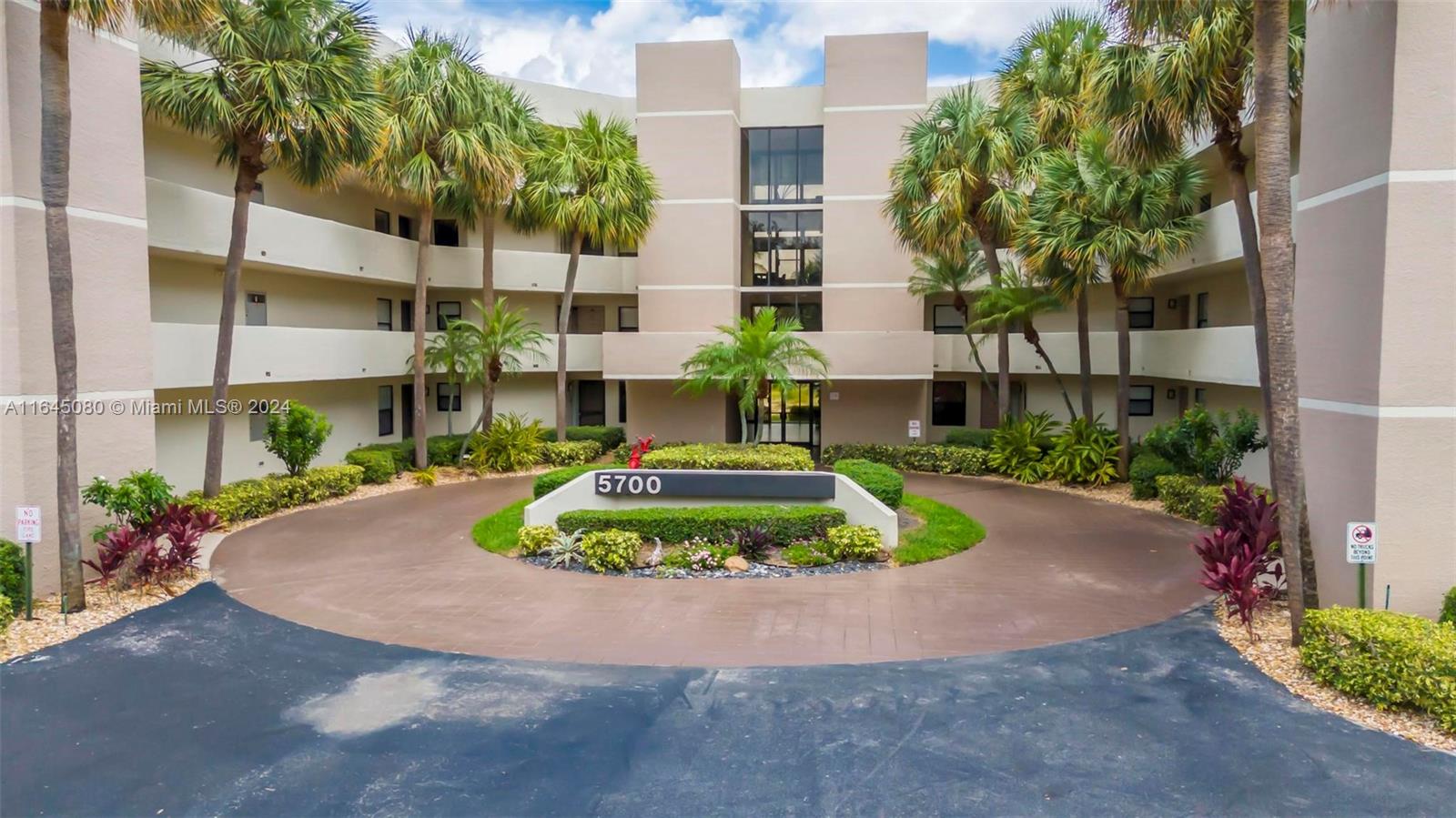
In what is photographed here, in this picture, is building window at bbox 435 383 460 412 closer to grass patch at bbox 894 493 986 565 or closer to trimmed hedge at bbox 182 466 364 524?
trimmed hedge at bbox 182 466 364 524

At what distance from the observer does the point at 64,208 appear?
35.8ft

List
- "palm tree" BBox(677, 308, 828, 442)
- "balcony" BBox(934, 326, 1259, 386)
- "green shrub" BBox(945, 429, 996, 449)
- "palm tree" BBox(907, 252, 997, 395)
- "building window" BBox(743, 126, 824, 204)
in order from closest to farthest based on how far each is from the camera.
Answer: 1. "balcony" BBox(934, 326, 1259, 386)
2. "palm tree" BBox(677, 308, 828, 442)
3. "palm tree" BBox(907, 252, 997, 395)
4. "green shrub" BBox(945, 429, 996, 449)
5. "building window" BBox(743, 126, 824, 204)

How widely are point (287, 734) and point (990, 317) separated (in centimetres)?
1902

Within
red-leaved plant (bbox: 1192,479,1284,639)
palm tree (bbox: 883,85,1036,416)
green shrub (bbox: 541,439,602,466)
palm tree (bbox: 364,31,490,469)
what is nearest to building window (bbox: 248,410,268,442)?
palm tree (bbox: 364,31,490,469)

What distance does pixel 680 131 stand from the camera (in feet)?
85.8

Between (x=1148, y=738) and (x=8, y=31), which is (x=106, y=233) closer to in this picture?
(x=8, y=31)

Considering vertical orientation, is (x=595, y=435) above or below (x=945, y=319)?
below

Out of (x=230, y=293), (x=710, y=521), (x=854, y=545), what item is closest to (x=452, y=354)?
(x=230, y=293)

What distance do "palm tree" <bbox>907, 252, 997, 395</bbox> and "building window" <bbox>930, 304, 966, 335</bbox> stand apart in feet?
5.59

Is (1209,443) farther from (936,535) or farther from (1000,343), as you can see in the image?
(936,535)

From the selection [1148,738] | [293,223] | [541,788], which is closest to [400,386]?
[293,223]

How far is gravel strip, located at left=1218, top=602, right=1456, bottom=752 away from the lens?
7.74 metres

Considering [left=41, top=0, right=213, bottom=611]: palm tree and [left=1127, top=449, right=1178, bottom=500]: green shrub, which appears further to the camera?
[left=1127, top=449, right=1178, bottom=500]: green shrub

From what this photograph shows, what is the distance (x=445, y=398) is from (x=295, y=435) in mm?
8520
